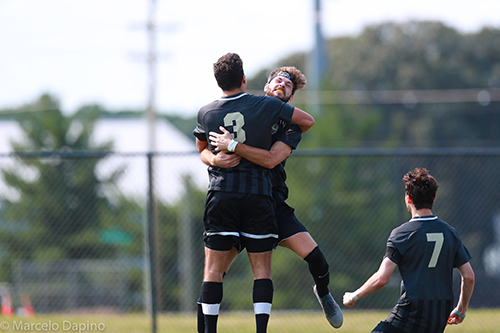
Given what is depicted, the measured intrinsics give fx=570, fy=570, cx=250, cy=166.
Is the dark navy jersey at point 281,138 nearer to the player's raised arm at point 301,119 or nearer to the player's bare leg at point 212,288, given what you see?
the player's raised arm at point 301,119

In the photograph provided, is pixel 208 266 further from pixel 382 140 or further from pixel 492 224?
pixel 382 140

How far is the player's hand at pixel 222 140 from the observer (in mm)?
4051

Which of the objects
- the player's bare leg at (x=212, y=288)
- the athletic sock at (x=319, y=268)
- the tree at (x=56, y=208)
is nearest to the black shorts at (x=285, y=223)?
the athletic sock at (x=319, y=268)

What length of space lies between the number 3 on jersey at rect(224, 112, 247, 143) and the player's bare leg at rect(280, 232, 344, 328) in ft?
3.05

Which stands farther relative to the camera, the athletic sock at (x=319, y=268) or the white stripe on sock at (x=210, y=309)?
the athletic sock at (x=319, y=268)

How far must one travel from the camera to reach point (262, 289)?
419 centimetres

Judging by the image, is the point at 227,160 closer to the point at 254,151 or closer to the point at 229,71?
the point at 254,151

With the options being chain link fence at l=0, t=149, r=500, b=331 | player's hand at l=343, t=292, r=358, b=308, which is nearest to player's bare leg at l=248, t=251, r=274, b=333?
player's hand at l=343, t=292, r=358, b=308

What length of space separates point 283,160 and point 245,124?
1.82ft

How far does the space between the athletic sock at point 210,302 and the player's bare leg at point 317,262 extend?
2.24ft

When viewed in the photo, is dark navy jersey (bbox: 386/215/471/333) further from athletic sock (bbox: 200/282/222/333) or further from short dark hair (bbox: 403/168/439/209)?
athletic sock (bbox: 200/282/222/333)

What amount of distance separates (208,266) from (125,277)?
55.6ft

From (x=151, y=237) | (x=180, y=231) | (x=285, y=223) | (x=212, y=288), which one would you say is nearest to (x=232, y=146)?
(x=285, y=223)

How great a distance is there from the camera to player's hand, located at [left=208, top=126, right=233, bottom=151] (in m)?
4.05
